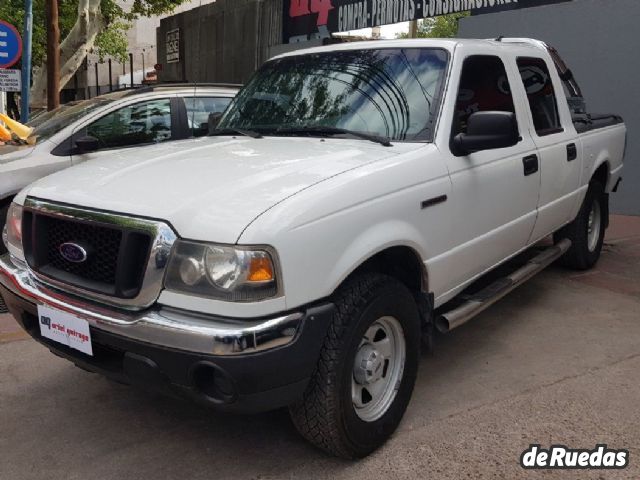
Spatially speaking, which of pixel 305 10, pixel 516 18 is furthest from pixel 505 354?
pixel 305 10

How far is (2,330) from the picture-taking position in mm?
4535

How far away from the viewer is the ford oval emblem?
2580 mm

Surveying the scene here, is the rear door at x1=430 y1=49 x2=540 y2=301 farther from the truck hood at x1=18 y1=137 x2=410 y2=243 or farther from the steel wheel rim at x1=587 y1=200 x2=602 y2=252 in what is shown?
the steel wheel rim at x1=587 y1=200 x2=602 y2=252

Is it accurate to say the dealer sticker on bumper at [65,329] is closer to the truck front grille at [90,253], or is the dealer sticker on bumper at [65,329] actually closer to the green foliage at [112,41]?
the truck front grille at [90,253]

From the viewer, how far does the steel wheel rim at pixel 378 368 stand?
2.83 metres

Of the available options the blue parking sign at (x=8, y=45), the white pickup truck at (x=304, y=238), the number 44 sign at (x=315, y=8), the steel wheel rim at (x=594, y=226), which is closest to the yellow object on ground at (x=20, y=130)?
the white pickup truck at (x=304, y=238)

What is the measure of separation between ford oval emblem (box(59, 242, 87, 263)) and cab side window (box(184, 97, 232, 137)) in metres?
3.63

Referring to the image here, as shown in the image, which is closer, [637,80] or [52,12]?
[637,80]

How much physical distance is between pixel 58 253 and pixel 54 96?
433 inches

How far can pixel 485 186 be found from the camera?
3.53 meters

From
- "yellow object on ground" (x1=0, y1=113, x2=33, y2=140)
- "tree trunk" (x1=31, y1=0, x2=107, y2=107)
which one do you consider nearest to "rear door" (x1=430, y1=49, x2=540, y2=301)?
"yellow object on ground" (x1=0, y1=113, x2=33, y2=140)

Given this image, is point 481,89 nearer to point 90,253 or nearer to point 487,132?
point 487,132

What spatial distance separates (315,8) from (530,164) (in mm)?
9267

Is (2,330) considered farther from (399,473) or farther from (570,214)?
(570,214)
